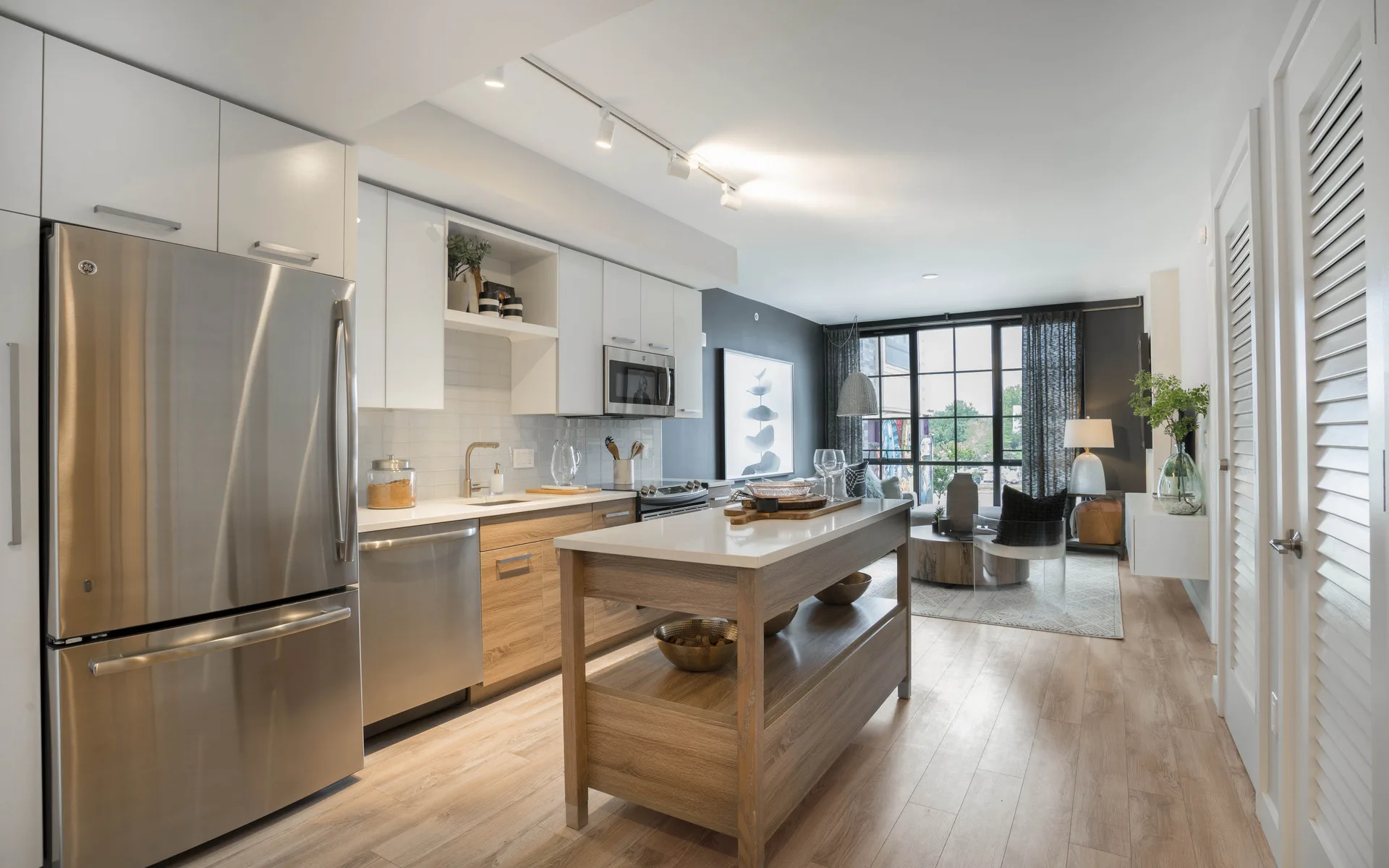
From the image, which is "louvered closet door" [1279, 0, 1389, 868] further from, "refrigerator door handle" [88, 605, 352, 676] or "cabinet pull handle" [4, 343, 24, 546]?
"cabinet pull handle" [4, 343, 24, 546]

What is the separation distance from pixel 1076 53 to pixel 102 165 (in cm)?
301

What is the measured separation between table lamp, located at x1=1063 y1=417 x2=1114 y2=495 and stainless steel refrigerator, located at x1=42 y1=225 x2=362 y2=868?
623 centimetres

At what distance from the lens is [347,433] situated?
237 centimetres

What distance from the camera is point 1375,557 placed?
3.97ft

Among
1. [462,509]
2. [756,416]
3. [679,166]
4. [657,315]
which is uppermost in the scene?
[679,166]

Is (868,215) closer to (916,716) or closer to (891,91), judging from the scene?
(891,91)

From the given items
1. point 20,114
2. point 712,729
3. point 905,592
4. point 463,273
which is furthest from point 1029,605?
point 20,114

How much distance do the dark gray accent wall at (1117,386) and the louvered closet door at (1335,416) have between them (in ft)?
19.0

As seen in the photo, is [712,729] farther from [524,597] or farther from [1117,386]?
[1117,386]

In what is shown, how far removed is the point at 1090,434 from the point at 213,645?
671 centimetres

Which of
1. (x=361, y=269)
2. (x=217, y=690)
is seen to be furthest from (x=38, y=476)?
(x=361, y=269)

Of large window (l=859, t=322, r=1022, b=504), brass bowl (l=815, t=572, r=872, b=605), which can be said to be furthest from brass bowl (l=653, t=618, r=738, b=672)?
large window (l=859, t=322, r=1022, b=504)

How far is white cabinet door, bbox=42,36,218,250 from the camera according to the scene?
180cm

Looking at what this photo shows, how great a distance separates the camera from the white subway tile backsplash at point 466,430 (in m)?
3.30
